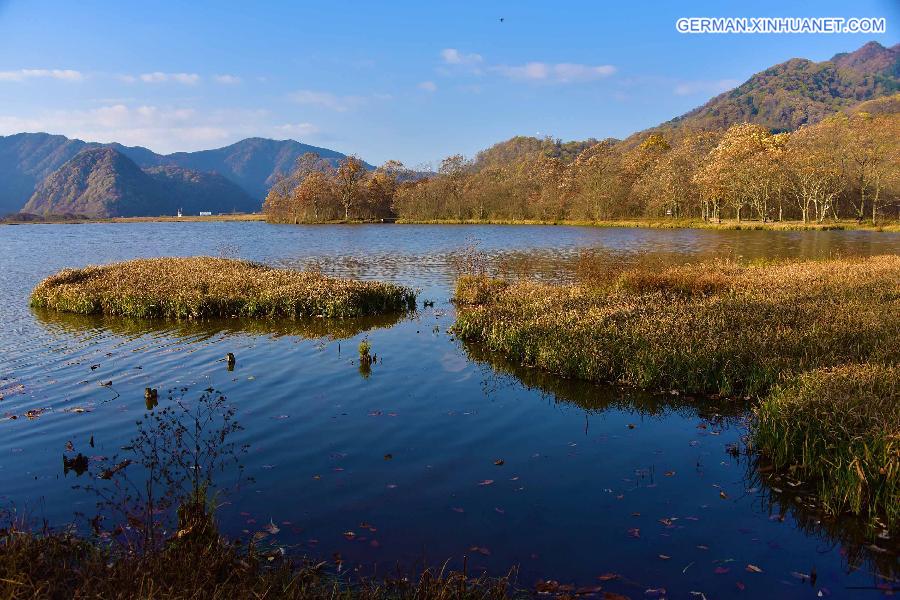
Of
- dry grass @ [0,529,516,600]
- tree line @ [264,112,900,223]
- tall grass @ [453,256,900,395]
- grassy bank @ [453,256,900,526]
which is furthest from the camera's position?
tree line @ [264,112,900,223]

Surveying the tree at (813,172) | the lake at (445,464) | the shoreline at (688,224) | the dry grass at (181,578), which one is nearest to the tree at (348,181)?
the shoreline at (688,224)

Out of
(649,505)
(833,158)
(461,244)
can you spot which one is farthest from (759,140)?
(649,505)

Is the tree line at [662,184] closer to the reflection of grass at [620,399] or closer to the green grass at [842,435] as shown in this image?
the reflection of grass at [620,399]

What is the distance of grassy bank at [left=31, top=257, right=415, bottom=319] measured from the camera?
2581 centimetres

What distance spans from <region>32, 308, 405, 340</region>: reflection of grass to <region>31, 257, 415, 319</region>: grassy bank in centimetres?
75

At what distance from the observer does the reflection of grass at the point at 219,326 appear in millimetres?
22547

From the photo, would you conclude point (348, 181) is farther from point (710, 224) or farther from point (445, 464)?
point (445, 464)

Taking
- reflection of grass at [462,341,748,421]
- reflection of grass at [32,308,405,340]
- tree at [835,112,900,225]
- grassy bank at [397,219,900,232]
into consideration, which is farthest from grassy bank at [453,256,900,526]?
tree at [835,112,900,225]

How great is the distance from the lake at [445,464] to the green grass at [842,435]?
49 cm

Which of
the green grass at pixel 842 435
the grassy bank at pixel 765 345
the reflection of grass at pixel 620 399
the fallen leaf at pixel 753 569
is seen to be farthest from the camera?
the reflection of grass at pixel 620 399

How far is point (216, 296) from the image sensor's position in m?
26.5

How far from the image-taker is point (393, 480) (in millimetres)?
10188

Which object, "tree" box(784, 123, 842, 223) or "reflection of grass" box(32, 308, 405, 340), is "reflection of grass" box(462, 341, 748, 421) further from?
"tree" box(784, 123, 842, 223)

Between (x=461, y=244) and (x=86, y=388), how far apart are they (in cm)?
5342
